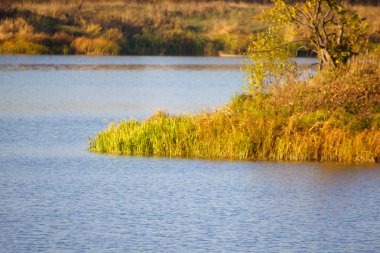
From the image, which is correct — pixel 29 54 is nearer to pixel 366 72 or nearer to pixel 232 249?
pixel 366 72

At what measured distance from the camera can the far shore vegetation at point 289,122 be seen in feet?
82.1

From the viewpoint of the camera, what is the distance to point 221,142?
25531 mm

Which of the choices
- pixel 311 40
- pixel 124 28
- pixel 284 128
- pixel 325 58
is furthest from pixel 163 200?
pixel 124 28

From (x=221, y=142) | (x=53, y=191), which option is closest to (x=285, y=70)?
(x=221, y=142)

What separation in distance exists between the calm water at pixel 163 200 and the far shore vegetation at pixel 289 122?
484mm

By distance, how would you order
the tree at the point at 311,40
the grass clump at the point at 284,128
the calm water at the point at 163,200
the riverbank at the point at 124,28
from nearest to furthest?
the calm water at the point at 163,200 < the grass clump at the point at 284,128 < the tree at the point at 311,40 < the riverbank at the point at 124,28

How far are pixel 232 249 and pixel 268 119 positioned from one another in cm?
889

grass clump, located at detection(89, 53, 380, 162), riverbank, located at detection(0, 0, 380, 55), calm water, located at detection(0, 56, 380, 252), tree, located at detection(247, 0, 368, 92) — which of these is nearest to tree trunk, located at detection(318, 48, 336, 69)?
tree, located at detection(247, 0, 368, 92)

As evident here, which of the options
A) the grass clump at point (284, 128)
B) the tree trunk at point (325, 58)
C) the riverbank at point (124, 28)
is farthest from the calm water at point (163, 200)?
the riverbank at point (124, 28)

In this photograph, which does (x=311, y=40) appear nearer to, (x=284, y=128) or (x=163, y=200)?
(x=284, y=128)

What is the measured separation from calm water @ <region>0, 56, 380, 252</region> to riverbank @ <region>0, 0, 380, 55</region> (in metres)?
34.7

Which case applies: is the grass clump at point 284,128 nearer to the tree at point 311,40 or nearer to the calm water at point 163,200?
the calm water at point 163,200

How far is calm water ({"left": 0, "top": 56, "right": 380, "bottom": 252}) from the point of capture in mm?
17656

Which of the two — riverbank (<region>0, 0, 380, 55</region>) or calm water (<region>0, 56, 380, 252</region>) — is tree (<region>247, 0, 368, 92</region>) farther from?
riverbank (<region>0, 0, 380, 55</region>)
